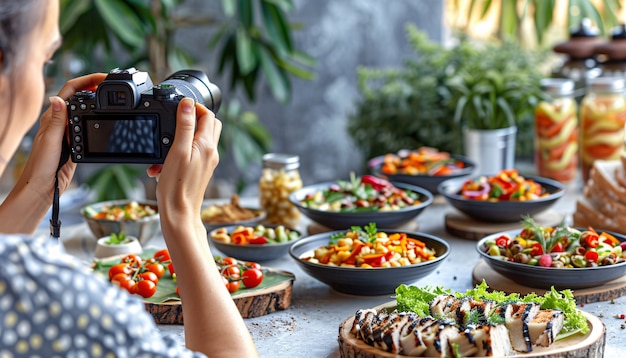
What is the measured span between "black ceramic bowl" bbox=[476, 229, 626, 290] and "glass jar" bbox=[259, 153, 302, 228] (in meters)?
0.78

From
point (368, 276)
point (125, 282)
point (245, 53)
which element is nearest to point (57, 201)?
point (125, 282)

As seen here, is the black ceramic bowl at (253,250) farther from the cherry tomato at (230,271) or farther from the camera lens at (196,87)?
the camera lens at (196,87)

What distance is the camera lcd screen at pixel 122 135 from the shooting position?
4.91ft

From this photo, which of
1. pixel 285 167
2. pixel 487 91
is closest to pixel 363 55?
pixel 487 91

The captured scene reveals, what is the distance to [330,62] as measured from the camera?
447cm

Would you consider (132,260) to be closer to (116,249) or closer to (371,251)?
(116,249)

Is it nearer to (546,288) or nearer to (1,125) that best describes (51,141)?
(1,125)

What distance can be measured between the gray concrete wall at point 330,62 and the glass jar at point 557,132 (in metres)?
1.53

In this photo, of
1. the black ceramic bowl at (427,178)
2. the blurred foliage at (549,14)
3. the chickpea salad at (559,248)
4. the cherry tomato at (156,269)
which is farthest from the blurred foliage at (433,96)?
the cherry tomato at (156,269)

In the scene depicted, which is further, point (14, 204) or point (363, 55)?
point (363, 55)

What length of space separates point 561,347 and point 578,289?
0.45m

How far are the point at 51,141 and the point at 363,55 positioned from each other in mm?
3097

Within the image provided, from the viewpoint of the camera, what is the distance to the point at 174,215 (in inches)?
52.0

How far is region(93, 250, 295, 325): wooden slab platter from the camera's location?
1686mm
